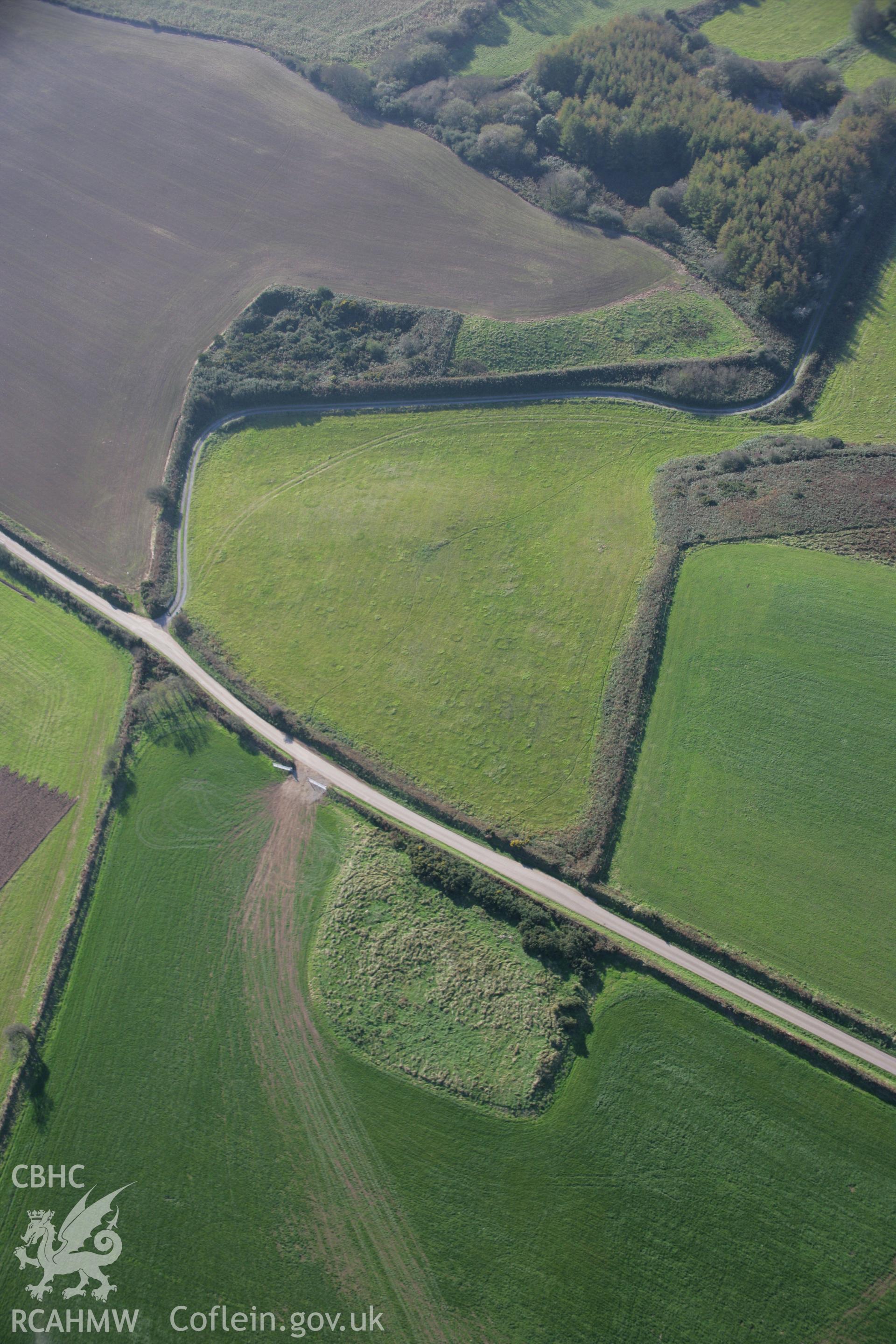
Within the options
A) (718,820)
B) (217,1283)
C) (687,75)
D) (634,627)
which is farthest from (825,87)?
(217,1283)

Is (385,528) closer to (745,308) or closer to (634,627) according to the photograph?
(634,627)

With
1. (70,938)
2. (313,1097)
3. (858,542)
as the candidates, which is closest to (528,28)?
(858,542)

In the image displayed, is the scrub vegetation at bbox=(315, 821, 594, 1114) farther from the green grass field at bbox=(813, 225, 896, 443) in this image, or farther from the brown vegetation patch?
the green grass field at bbox=(813, 225, 896, 443)

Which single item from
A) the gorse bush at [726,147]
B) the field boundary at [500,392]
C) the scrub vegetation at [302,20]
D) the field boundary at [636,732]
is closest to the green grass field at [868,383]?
the field boundary at [636,732]

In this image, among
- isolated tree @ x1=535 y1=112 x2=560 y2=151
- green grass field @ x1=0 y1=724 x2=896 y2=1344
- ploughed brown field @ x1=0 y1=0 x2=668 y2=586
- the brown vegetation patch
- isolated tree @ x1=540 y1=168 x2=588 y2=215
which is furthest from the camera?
isolated tree @ x1=535 y1=112 x2=560 y2=151

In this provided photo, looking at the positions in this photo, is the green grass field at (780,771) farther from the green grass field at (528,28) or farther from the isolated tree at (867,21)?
the isolated tree at (867,21)

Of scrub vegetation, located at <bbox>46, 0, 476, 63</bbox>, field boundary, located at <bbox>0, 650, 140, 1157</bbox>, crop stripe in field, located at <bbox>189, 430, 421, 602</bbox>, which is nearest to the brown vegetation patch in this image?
crop stripe in field, located at <bbox>189, 430, 421, 602</bbox>
